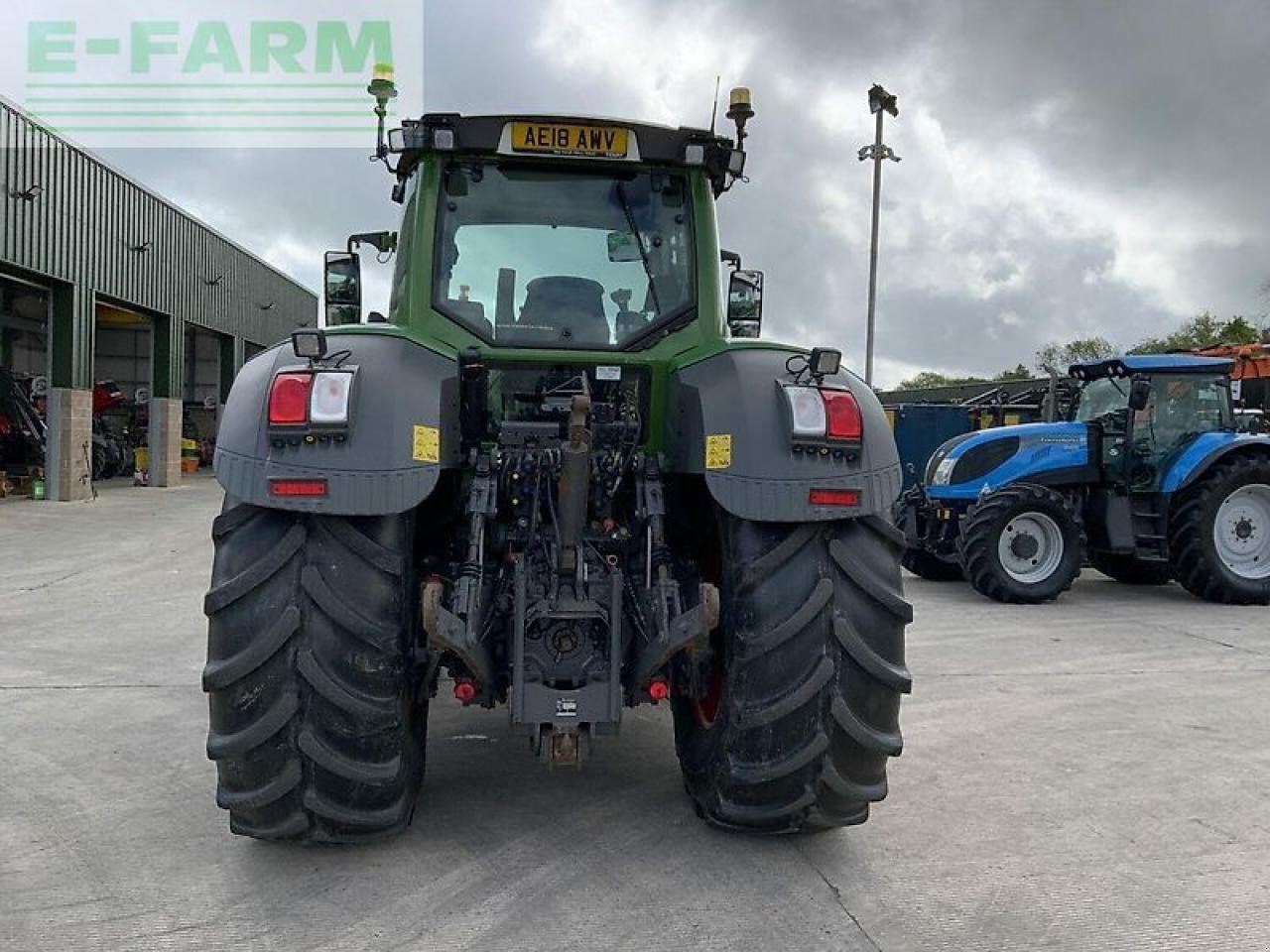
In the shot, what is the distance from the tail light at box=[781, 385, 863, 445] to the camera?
129 inches

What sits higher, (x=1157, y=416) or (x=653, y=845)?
(x=1157, y=416)

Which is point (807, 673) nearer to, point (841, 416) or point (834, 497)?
point (834, 497)

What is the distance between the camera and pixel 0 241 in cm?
1633

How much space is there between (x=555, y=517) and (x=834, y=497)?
947 millimetres

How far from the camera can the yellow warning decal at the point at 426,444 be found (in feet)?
10.5

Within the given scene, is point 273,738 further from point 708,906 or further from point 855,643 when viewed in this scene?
point 855,643

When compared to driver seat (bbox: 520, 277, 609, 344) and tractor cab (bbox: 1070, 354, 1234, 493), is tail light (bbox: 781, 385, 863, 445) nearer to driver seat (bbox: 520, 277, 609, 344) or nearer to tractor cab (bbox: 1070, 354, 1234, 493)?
driver seat (bbox: 520, 277, 609, 344)

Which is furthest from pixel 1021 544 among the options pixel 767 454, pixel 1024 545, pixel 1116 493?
pixel 767 454

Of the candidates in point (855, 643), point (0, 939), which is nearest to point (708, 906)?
point (855, 643)

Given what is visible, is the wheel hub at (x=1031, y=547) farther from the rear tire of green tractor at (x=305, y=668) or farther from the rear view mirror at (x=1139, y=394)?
the rear tire of green tractor at (x=305, y=668)

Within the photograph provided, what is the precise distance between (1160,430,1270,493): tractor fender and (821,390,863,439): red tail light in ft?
26.1

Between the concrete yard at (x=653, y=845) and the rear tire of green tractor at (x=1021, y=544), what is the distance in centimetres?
326

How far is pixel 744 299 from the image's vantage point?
454 centimetres

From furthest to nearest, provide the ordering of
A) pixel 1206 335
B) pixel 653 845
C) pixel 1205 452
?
pixel 1206 335 → pixel 1205 452 → pixel 653 845
